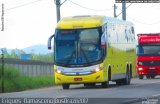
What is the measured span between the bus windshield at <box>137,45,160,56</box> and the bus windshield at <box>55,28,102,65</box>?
751 inches

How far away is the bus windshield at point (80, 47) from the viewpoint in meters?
35.8

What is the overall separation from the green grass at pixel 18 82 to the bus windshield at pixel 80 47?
441cm

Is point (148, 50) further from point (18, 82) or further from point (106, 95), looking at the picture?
point (106, 95)

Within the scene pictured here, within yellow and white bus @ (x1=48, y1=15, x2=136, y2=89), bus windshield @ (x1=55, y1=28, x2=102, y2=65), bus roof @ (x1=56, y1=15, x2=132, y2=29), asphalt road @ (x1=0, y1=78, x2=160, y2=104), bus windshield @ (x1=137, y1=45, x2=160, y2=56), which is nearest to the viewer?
asphalt road @ (x1=0, y1=78, x2=160, y2=104)

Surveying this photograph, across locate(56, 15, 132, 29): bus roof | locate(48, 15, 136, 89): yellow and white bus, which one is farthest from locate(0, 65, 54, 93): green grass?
locate(56, 15, 132, 29): bus roof

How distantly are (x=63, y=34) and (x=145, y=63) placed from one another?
20.4m

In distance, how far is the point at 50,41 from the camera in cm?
3647

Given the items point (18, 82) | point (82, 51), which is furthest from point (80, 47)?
point (18, 82)

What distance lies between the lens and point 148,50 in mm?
54875

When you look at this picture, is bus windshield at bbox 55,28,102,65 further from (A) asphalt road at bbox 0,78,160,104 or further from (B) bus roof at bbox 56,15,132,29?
(A) asphalt road at bbox 0,78,160,104

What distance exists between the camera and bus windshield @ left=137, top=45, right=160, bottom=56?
2151 inches

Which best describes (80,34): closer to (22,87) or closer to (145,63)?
(22,87)

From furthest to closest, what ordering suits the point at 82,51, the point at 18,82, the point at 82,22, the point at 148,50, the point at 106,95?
the point at 148,50
the point at 18,82
the point at 82,22
the point at 82,51
the point at 106,95

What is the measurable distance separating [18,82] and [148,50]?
16.7m
